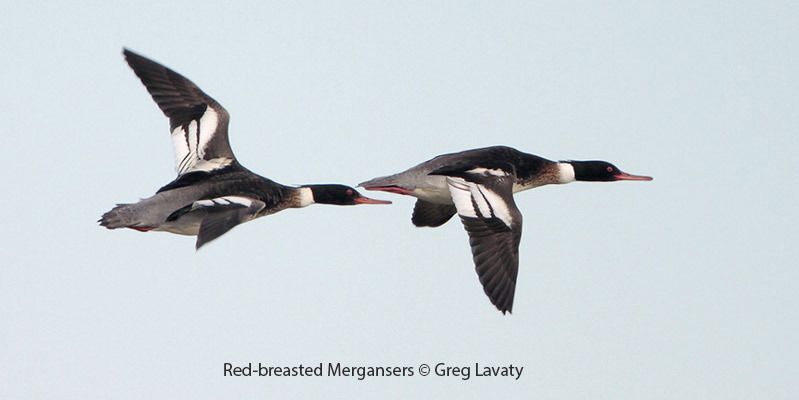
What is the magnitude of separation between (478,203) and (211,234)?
2443mm

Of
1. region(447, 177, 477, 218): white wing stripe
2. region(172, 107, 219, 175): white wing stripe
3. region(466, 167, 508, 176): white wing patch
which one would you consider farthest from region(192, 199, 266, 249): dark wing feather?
region(466, 167, 508, 176): white wing patch

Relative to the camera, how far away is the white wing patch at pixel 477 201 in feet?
39.4

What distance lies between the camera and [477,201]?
39.8 feet

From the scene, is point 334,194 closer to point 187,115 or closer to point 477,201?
point 477,201

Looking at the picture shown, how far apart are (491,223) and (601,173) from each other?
233 centimetres

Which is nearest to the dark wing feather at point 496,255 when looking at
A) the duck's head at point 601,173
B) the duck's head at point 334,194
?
the duck's head at point 334,194

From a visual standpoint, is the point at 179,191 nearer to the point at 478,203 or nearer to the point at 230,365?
the point at 230,365

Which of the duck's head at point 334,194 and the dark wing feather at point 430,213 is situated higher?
the duck's head at point 334,194

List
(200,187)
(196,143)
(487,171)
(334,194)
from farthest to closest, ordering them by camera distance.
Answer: (196,143) < (334,194) < (487,171) < (200,187)

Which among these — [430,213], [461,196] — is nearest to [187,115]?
[430,213]

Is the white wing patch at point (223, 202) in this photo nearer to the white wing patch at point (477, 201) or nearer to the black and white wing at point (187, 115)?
the black and white wing at point (187, 115)

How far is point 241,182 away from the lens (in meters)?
12.5

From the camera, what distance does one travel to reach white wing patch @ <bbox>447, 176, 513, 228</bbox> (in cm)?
1200

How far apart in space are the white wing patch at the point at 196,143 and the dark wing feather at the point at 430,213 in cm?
195
